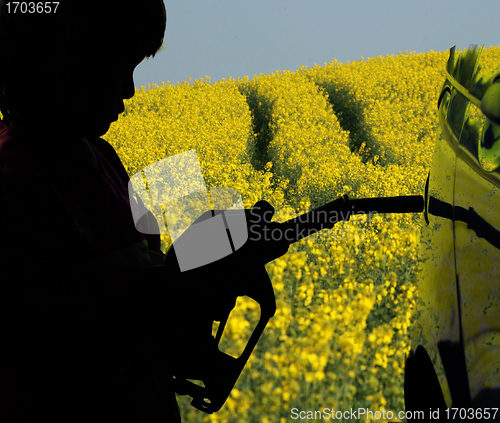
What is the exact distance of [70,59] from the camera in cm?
87

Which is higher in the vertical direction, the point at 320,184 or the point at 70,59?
the point at 70,59

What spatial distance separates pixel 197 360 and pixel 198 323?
128mm

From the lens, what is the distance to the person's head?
0.86 metres

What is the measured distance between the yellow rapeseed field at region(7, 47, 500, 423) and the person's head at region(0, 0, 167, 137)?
535 mm

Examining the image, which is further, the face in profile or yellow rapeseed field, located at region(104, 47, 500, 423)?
yellow rapeseed field, located at region(104, 47, 500, 423)

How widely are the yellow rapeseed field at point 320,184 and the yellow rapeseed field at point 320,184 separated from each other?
0.05 feet

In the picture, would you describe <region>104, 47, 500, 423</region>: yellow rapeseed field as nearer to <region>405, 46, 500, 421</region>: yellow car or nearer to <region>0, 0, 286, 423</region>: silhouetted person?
<region>405, 46, 500, 421</region>: yellow car

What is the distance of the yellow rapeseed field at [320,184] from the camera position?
2.21m

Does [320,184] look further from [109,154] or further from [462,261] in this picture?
[462,261]

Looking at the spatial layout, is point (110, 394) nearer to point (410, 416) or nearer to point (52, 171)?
point (52, 171)

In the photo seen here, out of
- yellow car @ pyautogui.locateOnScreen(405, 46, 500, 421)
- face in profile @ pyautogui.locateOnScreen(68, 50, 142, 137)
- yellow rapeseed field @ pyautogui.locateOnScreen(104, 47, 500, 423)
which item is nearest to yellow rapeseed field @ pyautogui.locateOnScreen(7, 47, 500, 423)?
yellow rapeseed field @ pyautogui.locateOnScreen(104, 47, 500, 423)

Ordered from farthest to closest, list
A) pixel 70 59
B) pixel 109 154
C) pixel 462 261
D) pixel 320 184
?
1. pixel 320 184
2. pixel 109 154
3. pixel 462 261
4. pixel 70 59

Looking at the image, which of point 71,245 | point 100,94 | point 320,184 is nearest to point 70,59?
point 100,94

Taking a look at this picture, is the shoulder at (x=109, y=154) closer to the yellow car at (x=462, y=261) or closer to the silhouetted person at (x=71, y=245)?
the silhouetted person at (x=71, y=245)
